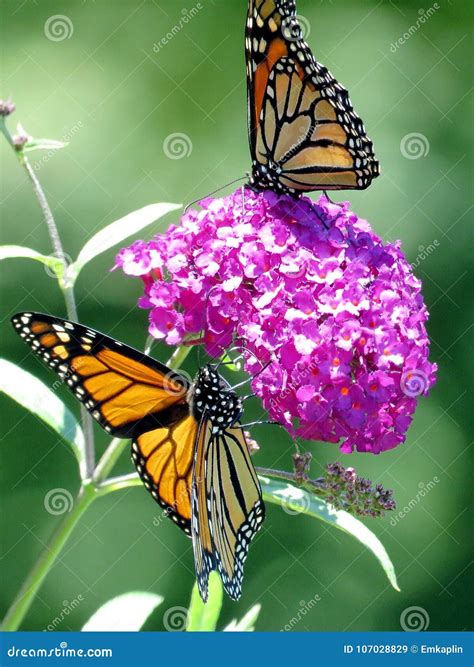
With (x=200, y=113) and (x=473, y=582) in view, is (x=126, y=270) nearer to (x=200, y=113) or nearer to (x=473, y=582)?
(x=200, y=113)

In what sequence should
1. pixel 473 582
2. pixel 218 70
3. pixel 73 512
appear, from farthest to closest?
pixel 218 70 → pixel 473 582 → pixel 73 512

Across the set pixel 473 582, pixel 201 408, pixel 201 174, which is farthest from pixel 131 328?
pixel 473 582

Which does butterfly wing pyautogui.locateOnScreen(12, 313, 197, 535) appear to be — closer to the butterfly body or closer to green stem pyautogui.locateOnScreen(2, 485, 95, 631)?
the butterfly body

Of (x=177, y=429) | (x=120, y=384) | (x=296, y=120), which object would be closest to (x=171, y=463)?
(x=177, y=429)

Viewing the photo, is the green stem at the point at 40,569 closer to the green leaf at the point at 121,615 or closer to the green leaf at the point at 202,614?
the green leaf at the point at 121,615

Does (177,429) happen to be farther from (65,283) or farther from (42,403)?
(65,283)

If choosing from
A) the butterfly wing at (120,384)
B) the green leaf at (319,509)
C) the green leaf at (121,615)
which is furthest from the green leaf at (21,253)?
the green leaf at (121,615)

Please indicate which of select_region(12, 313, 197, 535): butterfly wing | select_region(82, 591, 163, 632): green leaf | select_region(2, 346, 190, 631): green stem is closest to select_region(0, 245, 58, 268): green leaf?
select_region(12, 313, 197, 535): butterfly wing
